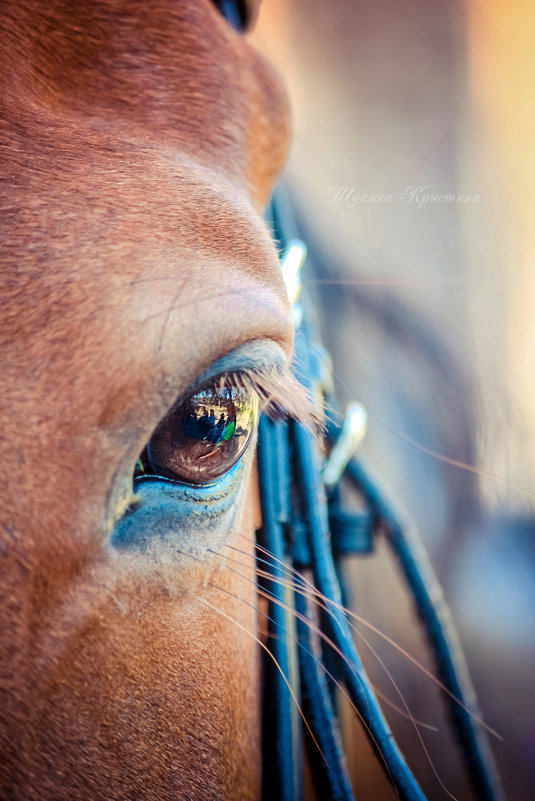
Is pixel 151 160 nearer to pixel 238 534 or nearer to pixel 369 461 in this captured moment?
A: pixel 238 534

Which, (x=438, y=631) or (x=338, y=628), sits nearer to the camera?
(x=338, y=628)

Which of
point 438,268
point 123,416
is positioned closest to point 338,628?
point 123,416

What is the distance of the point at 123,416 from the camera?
0.87 feet

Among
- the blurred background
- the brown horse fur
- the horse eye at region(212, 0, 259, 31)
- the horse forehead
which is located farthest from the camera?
the blurred background

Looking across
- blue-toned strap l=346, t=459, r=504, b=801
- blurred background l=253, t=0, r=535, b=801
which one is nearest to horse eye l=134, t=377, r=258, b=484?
blue-toned strap l=346, t=459, r=504, b=801

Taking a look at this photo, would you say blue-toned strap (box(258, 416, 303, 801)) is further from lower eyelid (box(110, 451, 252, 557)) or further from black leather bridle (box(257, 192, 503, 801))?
lower eyelid (box(110, 451, 252, 557))

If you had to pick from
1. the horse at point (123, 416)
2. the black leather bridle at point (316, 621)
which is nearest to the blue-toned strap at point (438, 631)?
the black leather bridle at point (316, 621)

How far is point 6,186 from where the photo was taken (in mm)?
285

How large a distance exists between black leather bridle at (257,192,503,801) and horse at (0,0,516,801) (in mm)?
46

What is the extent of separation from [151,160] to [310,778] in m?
0.54

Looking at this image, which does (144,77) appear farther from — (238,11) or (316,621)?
(316,621)

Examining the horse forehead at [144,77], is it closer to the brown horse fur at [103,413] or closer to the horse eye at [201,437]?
the brown horse fur at [103,413]

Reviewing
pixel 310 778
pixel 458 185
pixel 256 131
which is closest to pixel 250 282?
pixel 256 131

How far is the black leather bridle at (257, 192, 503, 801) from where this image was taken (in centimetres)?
44
